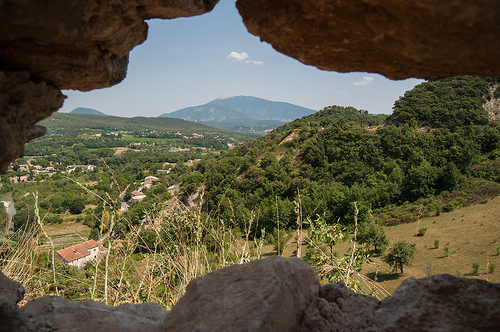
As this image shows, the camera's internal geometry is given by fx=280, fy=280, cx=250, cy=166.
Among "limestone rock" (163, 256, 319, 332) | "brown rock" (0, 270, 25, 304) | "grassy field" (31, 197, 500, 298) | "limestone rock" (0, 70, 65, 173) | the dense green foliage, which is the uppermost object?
the dense green foliage

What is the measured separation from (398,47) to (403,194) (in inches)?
1126

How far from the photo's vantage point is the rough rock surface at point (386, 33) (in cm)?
110

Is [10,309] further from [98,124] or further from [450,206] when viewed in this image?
[98,124]

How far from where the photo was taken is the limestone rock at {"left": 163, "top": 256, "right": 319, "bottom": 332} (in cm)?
159

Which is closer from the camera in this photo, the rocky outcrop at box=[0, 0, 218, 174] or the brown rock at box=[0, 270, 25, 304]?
the rocky outcrop at box=[0, 0, 218, 174]

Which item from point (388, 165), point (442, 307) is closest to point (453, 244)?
point (388, 165)

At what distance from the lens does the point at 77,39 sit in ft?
4.63

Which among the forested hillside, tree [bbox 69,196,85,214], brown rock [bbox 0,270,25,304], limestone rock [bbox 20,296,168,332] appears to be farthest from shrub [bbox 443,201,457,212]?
tree [bbox 69,196,85,214]

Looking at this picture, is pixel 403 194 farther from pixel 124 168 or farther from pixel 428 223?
pixel 124 168

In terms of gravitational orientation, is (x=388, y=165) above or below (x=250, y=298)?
below

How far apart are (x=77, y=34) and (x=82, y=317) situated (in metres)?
1.76

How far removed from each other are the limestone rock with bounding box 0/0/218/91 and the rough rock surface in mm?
590

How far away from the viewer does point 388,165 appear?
28688 mm

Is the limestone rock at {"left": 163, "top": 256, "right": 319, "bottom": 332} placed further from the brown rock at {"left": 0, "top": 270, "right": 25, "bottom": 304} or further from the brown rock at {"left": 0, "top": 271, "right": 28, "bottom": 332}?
the brown rock at {"left": 0, "top": 270, "right": 25, "bottom": 304}
